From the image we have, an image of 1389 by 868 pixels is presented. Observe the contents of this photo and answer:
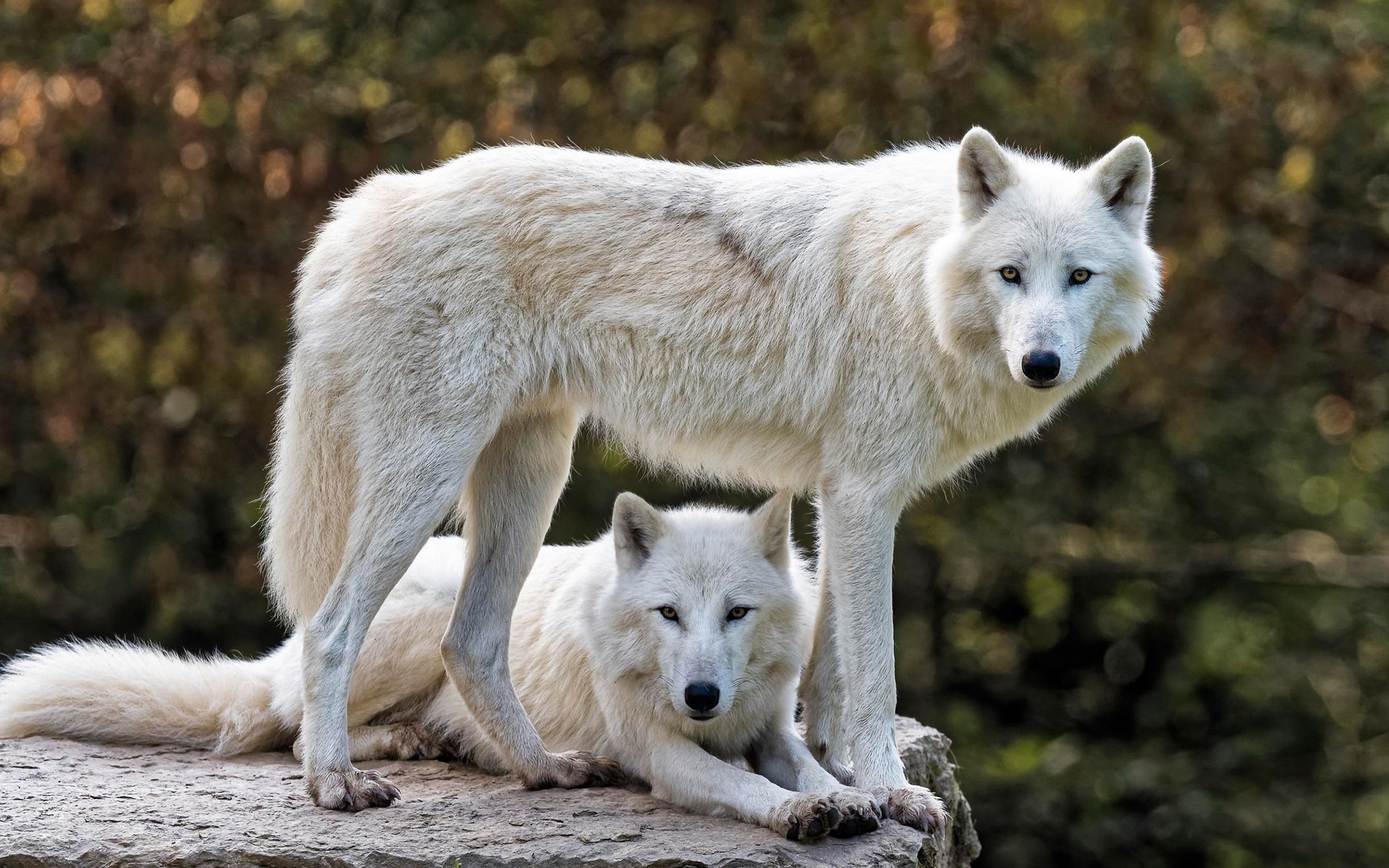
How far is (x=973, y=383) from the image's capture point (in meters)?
5.12

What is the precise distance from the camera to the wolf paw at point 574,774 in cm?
529

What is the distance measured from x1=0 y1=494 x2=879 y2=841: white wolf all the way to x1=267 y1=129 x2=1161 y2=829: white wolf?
0.22m

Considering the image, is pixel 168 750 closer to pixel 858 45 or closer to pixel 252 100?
pixel 252 100

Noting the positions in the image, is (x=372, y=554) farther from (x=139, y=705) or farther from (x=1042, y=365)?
(x=1042, y=365)

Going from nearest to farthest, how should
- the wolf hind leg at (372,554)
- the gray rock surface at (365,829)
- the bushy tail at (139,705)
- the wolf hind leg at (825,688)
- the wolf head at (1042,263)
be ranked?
the gray rock surface at (365,829) < the wolf head at (1042,263) < the wolf hind leg at (372,554) < the wolf hind leg at (825,688) < the bushy tail at (139,705)

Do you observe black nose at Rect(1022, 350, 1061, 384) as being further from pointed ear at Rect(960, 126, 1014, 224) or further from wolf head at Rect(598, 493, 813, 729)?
wolf head at Rect(598, 493, 813, 729)

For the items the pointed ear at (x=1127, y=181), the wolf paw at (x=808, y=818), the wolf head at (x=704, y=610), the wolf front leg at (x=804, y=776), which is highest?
the pointed ear at (x=1127, y=181)

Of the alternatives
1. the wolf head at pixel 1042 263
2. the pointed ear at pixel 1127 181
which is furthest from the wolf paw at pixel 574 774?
the pointed ear at pixel 1127 181

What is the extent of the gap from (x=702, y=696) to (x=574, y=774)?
87 cm

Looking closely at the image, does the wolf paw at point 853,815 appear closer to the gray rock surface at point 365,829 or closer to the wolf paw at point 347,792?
the gray rock surface at point 365,829

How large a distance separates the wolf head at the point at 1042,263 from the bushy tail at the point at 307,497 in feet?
6.85

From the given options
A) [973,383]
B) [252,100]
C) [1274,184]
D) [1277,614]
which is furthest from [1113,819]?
[252,100]

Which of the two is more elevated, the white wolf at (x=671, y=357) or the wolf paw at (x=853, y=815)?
the white wolf at (x=671, y=357)

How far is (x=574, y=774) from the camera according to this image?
5.31 meters
